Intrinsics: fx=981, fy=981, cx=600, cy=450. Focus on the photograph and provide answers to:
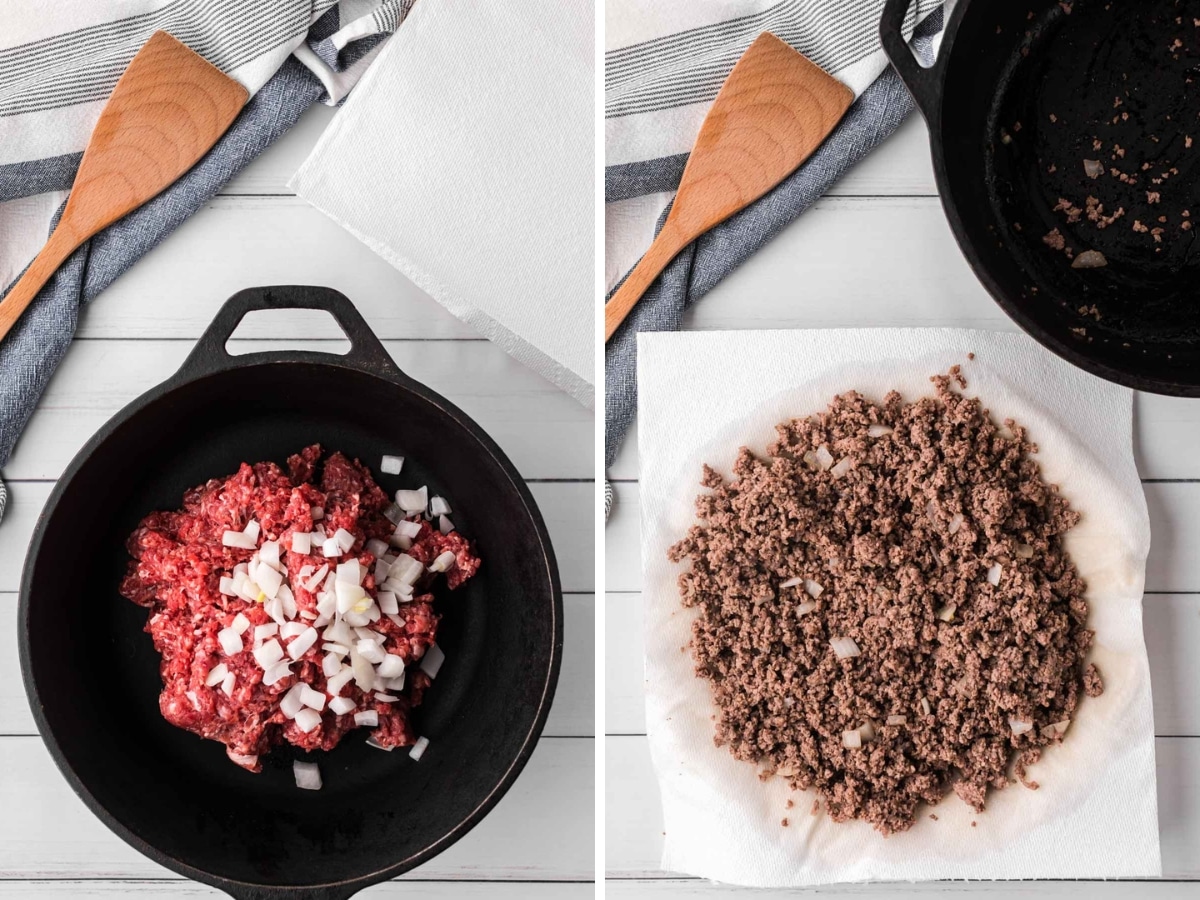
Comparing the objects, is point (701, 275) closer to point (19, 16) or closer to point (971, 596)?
point (971, 596)

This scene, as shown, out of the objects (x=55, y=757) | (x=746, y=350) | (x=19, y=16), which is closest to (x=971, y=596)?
(x=746, y=350)

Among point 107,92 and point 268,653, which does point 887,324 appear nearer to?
point 268,653

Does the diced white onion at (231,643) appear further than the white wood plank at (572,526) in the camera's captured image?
No

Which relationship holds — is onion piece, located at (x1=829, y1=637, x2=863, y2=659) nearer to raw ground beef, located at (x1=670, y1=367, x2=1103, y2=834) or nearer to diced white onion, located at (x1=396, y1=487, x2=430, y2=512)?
raw ground beef, located at (x1=670, y1=367, x2=1103, y2=834)

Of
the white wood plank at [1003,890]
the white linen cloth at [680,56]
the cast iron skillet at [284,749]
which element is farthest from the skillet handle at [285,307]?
the white wood plank at [1003,890]

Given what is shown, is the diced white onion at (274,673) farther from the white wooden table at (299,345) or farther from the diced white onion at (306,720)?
the white wooden table at (299,345)

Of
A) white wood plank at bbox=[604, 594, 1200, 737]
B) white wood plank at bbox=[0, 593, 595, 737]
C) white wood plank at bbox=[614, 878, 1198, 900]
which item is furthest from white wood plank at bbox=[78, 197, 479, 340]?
white wood plank at bbox=[604, 594, 1200, 737]
